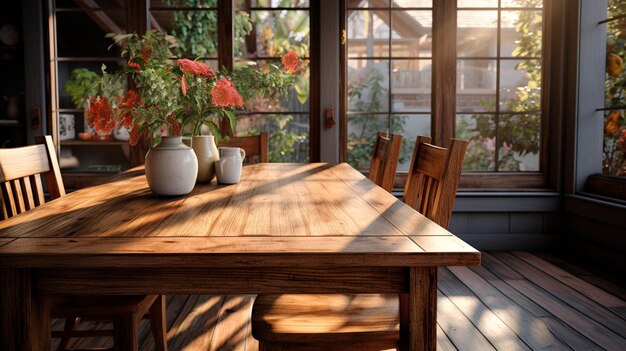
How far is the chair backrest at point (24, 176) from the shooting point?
1822 millimetres

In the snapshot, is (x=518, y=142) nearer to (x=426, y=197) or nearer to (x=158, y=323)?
(x=426, y=197)

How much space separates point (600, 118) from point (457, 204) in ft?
3.84

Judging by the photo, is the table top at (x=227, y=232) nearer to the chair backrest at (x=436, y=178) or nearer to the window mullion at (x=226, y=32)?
the chair backrest at (x=436, y=178)

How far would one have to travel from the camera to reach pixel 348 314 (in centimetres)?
167

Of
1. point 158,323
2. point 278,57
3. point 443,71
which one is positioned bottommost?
point 158,323

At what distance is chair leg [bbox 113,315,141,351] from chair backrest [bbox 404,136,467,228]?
1.02m

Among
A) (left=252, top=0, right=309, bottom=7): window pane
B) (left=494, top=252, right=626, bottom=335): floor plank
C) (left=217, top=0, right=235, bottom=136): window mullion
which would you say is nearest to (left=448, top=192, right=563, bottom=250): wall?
(left=494, top=252, right=626, bottom=335): floor plank

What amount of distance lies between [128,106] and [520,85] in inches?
134

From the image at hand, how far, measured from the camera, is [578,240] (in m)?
4.14

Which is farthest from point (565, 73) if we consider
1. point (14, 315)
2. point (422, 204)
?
point (14, 315)

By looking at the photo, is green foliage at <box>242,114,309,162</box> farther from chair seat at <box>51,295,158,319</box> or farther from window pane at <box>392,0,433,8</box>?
chair seat at <box>51,295,158,319</box>

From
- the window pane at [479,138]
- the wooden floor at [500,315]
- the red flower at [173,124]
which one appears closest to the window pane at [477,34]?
the window pane at [479,138]

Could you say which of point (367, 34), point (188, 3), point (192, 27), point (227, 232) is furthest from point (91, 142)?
point (227, 232)

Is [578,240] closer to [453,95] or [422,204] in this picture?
[453,95]
